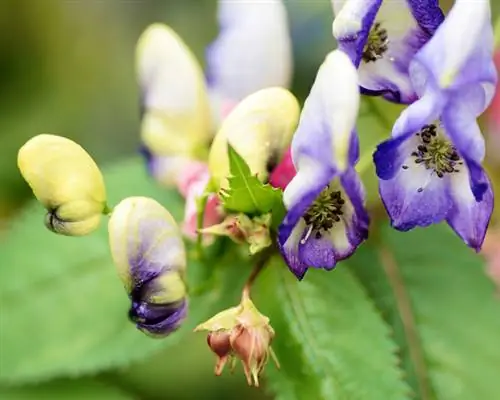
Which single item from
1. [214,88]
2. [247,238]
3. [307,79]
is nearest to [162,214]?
[247,238]

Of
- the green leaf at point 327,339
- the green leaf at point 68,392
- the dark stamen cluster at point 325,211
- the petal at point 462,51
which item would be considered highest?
the petal at point 462,51

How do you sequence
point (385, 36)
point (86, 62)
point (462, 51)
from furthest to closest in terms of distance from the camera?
1. point (86, 62)
2. point (385, 36)
3. point (462, 51)

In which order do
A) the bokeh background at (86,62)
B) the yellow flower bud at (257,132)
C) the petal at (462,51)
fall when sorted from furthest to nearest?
the bokeh background at (86,62), the yellow flower bud at (257,132), the petal at (462,51)

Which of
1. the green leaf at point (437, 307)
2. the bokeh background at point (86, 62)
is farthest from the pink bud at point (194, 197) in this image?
the bokeh background at point (86, 62)

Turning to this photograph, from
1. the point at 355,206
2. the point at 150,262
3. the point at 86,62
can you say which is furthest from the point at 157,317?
the point at 86,62

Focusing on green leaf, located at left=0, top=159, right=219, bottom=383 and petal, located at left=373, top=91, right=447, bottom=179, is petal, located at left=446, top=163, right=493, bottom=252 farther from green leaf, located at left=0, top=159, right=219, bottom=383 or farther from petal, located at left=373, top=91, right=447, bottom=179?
green leaf, located at left=0, top=159, right=219, bottom=383

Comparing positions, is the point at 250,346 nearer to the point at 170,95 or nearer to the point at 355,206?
the point at 355,206

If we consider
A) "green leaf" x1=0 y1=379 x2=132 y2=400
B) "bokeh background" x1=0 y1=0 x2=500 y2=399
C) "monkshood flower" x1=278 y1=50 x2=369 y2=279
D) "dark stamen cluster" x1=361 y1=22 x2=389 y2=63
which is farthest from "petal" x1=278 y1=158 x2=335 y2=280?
"bokeh background" x1=0 y1=0 x2=500 y2=399

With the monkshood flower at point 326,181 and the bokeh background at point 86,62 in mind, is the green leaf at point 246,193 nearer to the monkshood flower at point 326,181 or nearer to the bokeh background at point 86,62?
the monkshood flower at point 326,181
